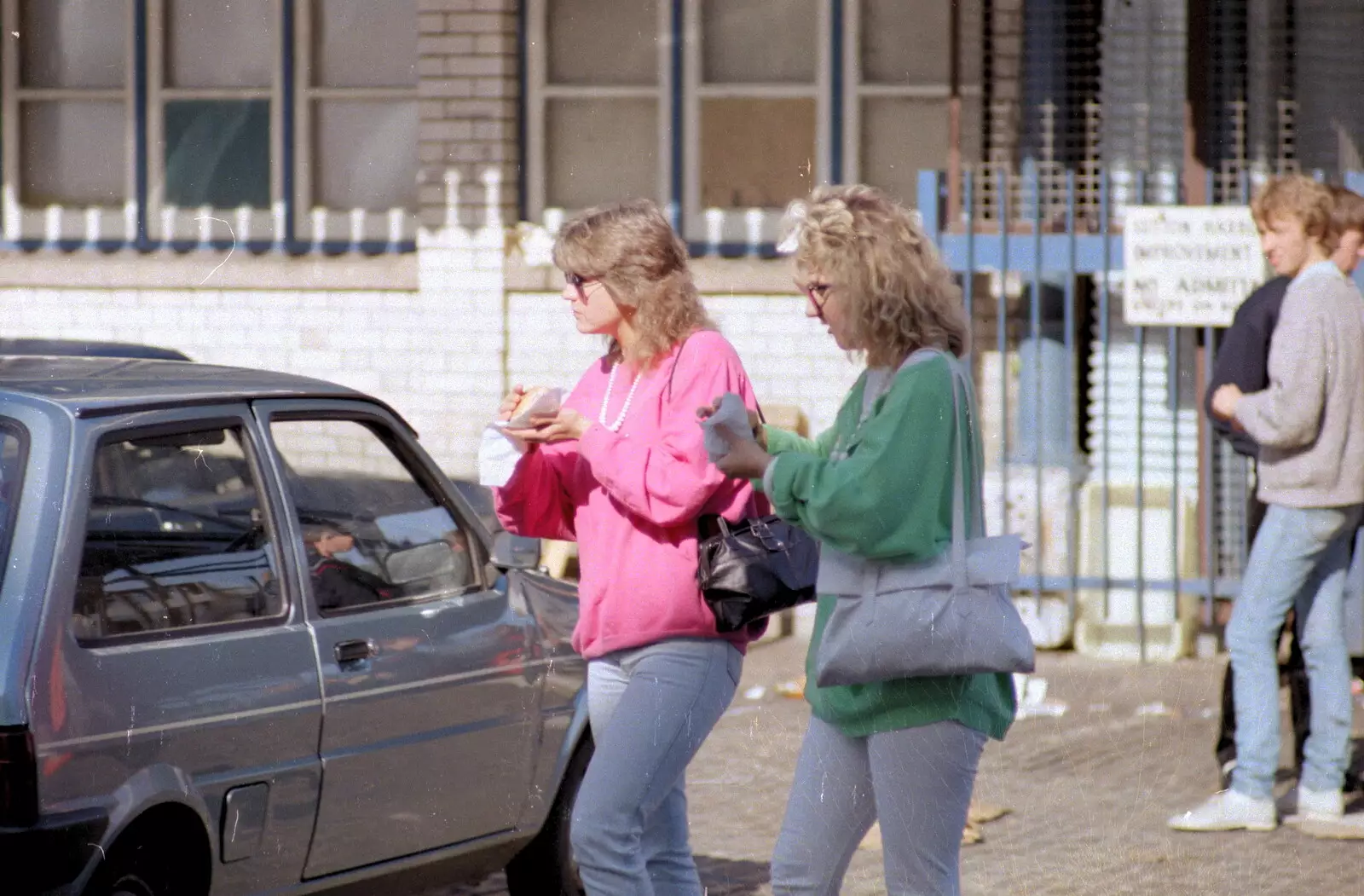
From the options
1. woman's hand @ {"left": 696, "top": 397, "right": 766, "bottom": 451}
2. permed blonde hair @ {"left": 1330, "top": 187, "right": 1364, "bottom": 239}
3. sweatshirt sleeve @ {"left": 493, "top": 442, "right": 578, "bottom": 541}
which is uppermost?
permed blonde hair @ {"left": 1330, "top": 187, "right": 1364, "bottom": 239}

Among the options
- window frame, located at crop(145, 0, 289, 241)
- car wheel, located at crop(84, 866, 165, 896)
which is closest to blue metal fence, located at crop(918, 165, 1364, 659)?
window frame, located at crop(145, 0, 289, 241)

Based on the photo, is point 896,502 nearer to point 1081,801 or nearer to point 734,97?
point 1081,801

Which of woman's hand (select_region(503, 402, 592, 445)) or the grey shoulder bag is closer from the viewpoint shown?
the grey shoulder bag

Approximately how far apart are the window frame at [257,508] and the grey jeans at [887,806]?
4.50 feet

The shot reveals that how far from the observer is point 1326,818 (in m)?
6.79

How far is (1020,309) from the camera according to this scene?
10523mm

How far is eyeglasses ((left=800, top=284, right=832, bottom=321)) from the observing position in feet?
12.9

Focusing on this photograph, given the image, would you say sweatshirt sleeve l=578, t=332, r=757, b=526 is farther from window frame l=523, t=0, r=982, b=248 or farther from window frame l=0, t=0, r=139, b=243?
window frame l=0, t=0, r=139, b=243

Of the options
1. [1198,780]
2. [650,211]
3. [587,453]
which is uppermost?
[650,211]

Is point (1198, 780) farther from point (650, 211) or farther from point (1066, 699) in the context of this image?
point (650, 211)

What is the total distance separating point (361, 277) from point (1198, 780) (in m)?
6.14

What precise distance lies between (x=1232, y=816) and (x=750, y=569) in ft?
10.2

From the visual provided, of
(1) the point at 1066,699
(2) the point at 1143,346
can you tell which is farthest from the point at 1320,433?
(2) the point at 1143,346

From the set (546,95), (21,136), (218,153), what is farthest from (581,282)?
(21,136)
